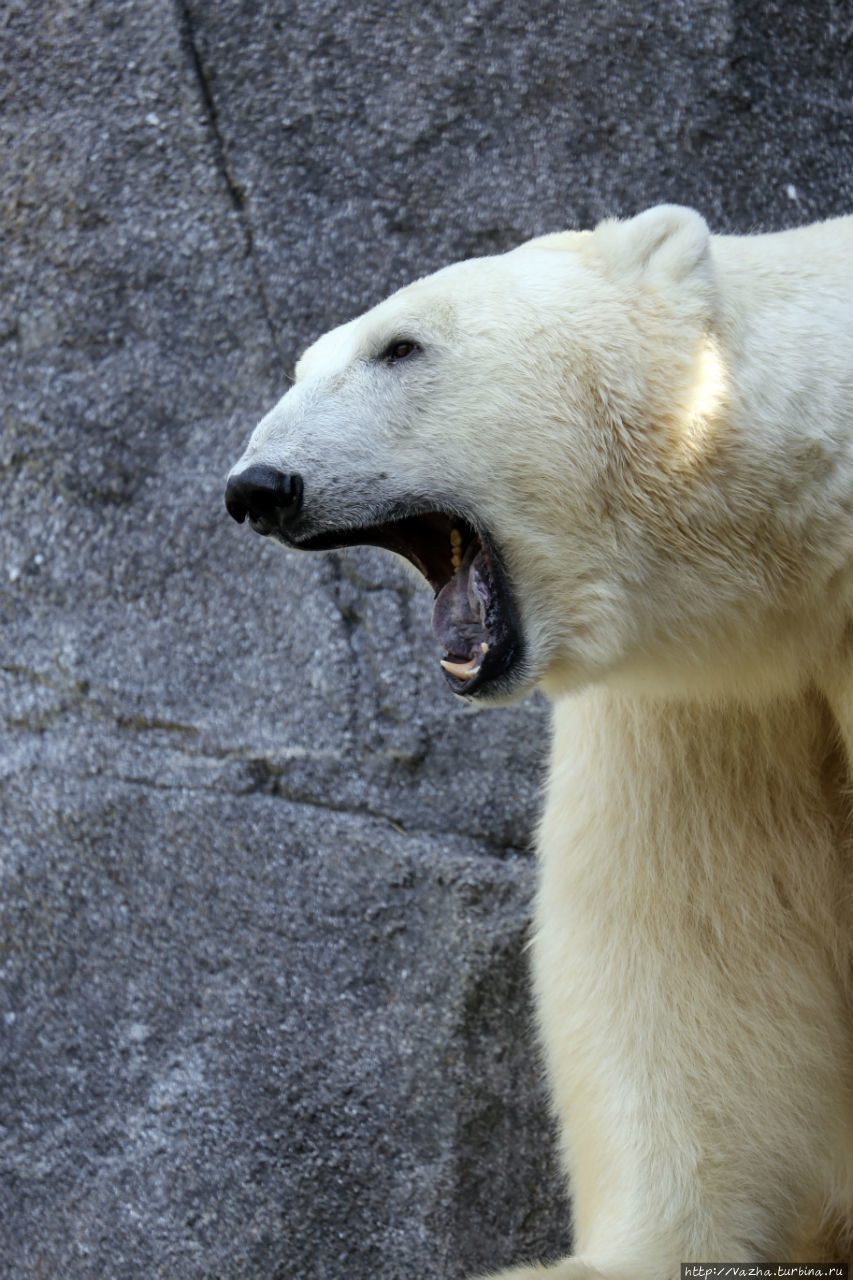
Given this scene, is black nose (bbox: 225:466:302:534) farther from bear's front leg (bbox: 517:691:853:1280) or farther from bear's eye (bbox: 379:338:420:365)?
bear's front leg (bbox: 517:691:853:1280)

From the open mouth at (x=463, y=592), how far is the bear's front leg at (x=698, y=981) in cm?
32

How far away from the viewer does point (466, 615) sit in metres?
1.89

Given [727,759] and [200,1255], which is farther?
[200,1255]

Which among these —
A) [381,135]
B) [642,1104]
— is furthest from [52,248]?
[642,1104]

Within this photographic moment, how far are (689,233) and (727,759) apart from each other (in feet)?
2.64

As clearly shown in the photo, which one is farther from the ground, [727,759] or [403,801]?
[727,759]

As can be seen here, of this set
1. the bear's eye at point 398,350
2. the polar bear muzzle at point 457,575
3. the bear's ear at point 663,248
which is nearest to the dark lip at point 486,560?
the polar bear muzzle at point 457,575

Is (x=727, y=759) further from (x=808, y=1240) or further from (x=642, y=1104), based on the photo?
(x=808, y=1240)

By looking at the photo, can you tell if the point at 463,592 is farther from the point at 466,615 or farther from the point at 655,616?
the point at 655,616

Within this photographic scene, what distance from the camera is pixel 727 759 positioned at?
2.02 metres

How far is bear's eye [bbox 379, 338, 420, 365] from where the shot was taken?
188cm

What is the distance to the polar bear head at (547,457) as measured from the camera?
1.79 meters

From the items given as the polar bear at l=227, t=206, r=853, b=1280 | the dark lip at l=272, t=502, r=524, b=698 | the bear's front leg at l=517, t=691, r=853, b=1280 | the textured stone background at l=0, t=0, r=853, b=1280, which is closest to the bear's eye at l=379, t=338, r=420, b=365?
the polar bear at l=227, t=206, r=853, b=1280

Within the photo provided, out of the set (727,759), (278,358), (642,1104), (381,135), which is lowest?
(642,1104)
